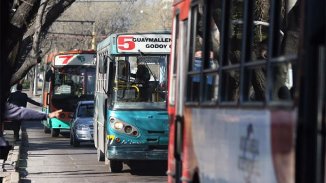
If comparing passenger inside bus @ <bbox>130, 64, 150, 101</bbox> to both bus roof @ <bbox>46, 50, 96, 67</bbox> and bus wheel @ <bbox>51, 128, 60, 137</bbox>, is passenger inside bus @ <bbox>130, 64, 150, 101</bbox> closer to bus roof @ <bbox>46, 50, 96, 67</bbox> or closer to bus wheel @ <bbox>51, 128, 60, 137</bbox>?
bus roof @ <bbox>46, 50, 96, 67</bbox>

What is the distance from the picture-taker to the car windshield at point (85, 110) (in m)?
28.7

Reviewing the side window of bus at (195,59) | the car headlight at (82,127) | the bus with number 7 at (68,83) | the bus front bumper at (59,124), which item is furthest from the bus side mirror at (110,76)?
the bus front bumper at (59,124)

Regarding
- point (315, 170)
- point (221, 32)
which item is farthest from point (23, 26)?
point (315, 170)

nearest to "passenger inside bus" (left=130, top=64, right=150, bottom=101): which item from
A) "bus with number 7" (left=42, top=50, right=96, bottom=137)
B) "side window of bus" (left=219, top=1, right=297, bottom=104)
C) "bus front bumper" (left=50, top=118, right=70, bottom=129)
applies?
"side window of bus" (left=219, top=1, right=297, bottom=104)

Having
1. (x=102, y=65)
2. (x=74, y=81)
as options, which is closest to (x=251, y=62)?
(x=102, y=65)

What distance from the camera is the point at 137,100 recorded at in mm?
18109

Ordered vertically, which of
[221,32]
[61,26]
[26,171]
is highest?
[61,26]

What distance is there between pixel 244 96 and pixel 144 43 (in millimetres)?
11861

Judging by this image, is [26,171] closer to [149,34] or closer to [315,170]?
[149,34]

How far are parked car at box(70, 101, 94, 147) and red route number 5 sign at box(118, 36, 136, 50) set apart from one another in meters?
9.83

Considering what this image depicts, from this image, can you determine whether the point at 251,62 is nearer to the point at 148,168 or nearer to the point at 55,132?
the point at 148,168

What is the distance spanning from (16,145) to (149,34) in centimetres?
1059

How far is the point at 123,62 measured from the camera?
1809 cm

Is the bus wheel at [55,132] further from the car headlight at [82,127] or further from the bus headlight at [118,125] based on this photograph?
the bus headlight at [118,125]
